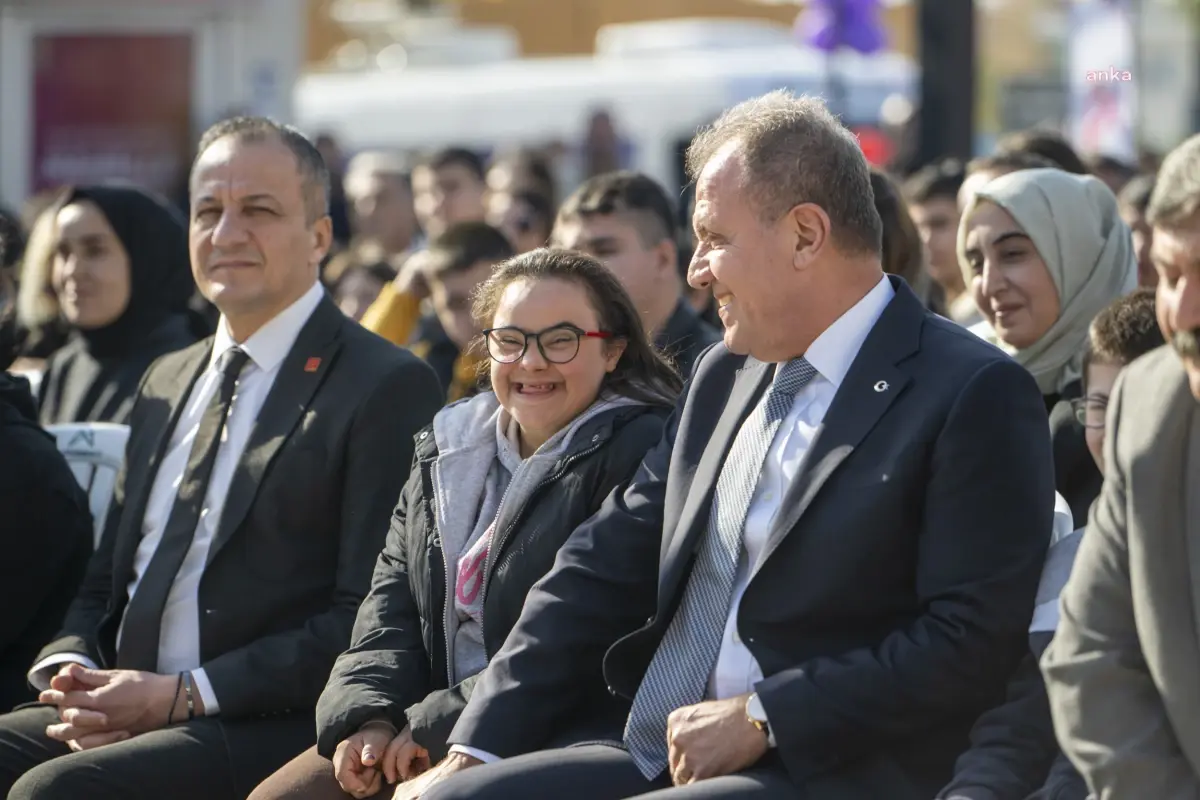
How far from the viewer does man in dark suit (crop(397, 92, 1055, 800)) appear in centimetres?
346

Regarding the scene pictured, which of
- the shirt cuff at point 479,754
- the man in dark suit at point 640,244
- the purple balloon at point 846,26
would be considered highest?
the purple balloon at point 846,26

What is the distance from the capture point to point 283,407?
4820 mm

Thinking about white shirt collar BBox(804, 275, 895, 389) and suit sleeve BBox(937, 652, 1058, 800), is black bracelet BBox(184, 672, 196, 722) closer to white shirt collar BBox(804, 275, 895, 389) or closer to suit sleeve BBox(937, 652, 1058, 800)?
white shirt collar BBox(804, 275, 895, 389)

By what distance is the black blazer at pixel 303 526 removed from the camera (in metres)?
4.59

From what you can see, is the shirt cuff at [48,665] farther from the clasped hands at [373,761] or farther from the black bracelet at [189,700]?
the clasped hands at [373,761]

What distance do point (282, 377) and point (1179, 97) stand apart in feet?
60.2

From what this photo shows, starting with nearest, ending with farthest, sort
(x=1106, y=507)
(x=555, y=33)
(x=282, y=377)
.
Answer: (x=1106, y=507), (x=282, y=377), (x=555, y=33)

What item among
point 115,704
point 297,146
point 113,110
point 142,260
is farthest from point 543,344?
point 113,110

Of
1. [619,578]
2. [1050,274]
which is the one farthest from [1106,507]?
[1050,274]

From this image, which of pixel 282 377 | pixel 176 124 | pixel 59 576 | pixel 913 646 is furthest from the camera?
pixel 176 124

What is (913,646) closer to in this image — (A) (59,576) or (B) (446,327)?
(A) (59,576)

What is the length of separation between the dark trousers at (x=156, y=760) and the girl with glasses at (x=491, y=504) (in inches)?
10.2

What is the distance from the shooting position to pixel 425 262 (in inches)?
288

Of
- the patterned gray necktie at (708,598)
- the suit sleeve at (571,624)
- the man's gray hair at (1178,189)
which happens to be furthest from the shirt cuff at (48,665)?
the man's gray hair at (1178,189)
